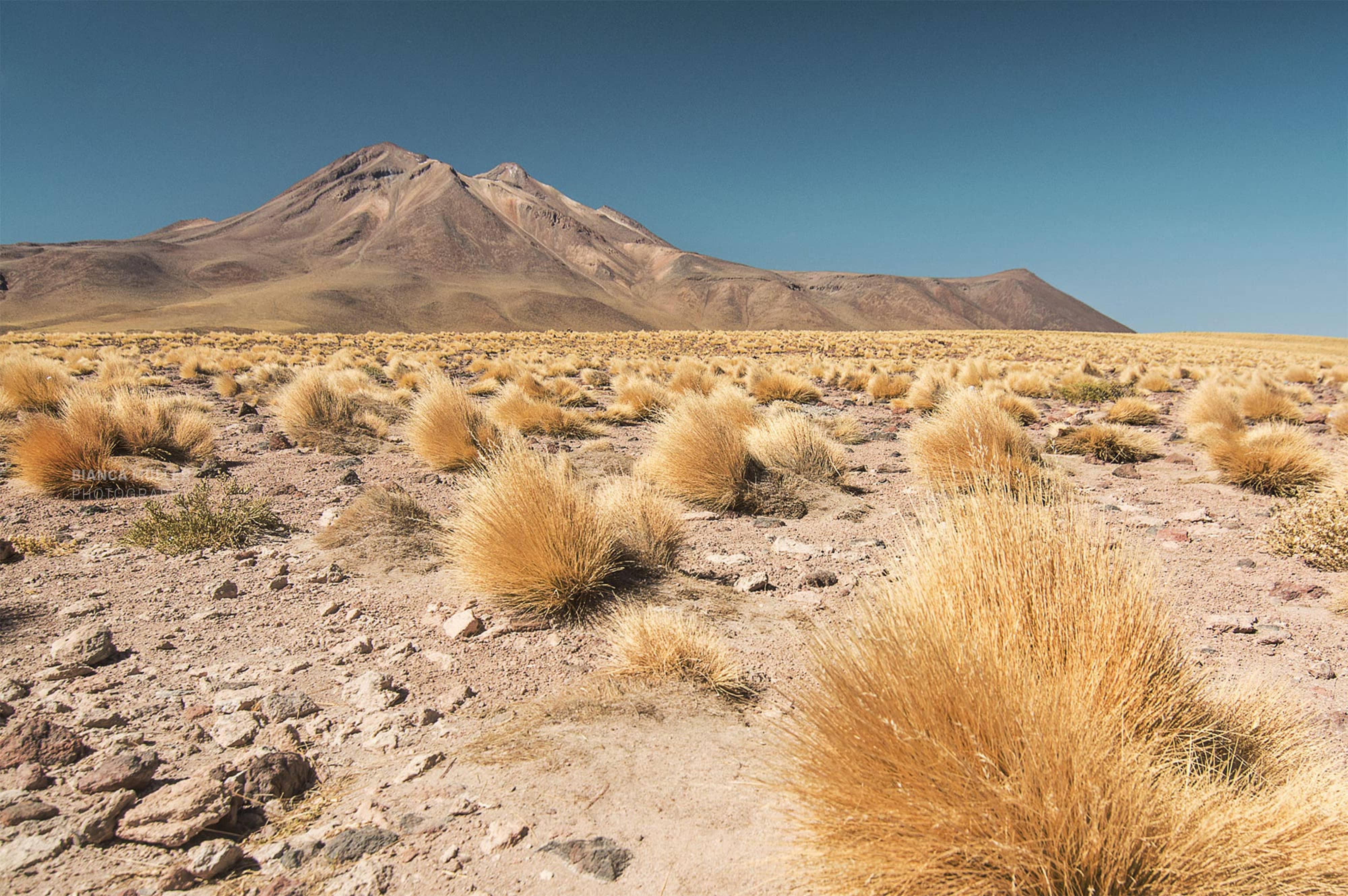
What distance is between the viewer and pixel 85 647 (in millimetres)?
3066

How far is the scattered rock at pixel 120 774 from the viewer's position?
2.20 m

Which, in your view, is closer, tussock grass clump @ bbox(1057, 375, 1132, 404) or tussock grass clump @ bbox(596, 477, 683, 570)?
tussock grass clump @ bbox(596, 477, 683, 570)

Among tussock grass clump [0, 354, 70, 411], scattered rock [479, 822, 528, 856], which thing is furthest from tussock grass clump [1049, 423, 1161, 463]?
tussock grass clump [0, 354, 70, 411]

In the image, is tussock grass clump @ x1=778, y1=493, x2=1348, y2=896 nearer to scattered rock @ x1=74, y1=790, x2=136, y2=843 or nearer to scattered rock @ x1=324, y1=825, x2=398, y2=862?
scattered rock @ x1=324, y1=825, x2=398, y2=862

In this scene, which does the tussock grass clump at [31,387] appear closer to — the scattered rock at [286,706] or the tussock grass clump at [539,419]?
the tussock grass clump at [539,419]

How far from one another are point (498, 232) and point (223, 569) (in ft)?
594

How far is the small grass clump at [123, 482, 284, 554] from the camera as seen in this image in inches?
179

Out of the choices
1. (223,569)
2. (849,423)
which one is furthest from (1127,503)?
(223,569)

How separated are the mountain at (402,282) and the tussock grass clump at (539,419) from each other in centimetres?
7252

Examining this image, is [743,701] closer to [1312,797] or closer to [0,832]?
[1312,797]

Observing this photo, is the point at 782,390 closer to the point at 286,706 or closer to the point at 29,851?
the point at 286,706

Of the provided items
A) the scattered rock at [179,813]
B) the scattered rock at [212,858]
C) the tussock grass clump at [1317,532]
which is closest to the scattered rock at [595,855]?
the scattered rock at [212,858]

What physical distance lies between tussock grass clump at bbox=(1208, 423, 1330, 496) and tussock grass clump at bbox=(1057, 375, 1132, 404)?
7.01 m

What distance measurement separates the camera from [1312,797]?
1619 mm
